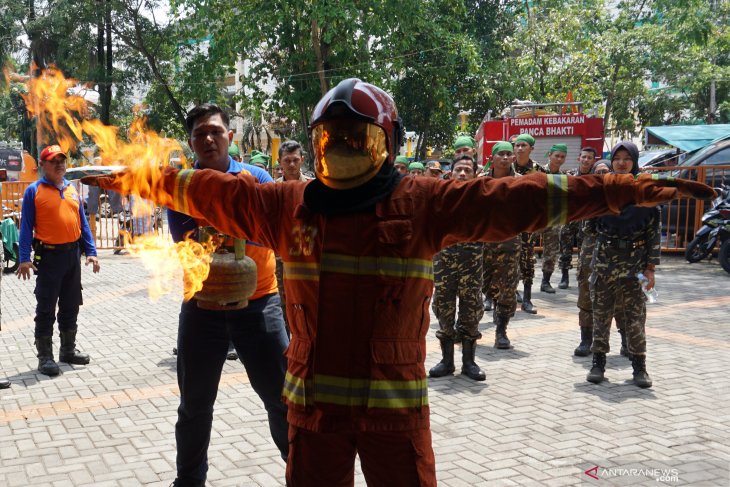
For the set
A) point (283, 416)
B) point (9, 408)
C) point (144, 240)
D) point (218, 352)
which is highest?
point (144, 240)

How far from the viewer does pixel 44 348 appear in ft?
23.0

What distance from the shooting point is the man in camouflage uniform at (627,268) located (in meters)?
6.33

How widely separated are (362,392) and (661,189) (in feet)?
3.96

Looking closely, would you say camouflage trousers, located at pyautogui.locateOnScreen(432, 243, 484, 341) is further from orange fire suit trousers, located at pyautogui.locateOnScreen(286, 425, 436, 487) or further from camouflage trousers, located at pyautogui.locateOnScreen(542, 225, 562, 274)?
camouflage trousers, located at pyautogui.locateOnScreen(542, 225, 562, 274)

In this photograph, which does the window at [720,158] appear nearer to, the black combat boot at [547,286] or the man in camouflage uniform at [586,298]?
the black combat boot at [547,286]

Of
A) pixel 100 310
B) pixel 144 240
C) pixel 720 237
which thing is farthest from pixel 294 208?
pixel 720 237

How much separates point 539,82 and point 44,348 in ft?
77.8

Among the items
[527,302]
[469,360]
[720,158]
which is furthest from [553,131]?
[469,360]

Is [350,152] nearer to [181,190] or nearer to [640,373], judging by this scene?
[181,190]

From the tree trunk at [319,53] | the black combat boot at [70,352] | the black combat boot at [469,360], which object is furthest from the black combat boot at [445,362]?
the tree trunk at [319,53]

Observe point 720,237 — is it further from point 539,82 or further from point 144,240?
point 539,82

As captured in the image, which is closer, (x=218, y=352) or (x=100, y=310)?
(x=218, y=352)

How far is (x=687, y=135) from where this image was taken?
1895cm

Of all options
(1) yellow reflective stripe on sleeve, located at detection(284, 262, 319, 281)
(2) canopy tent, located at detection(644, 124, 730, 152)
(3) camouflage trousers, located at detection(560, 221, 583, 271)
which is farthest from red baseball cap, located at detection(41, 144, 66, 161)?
(2) canopy tent, located at detection(644, 124, 730, 152)
